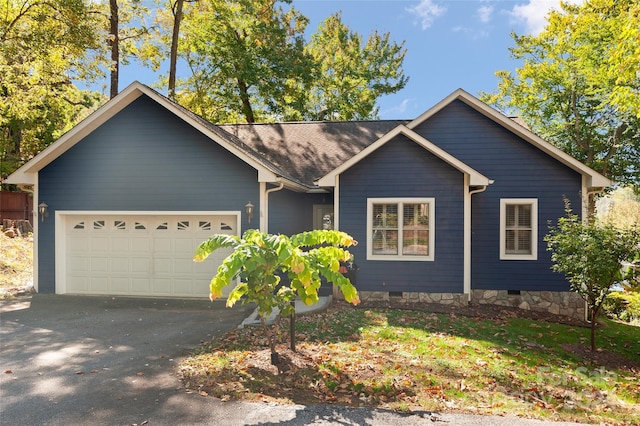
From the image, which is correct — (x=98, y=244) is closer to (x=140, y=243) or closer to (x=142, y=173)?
(x=140, y=243)

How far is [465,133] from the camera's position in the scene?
12266 mm

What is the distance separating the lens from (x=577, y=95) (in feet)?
70.4

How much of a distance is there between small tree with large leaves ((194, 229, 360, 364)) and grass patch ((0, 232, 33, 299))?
30.4 ft

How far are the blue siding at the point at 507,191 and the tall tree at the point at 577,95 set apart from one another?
10.7 m

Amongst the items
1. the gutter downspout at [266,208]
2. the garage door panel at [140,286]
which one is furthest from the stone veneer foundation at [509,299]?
the garage door panel at [140,286]

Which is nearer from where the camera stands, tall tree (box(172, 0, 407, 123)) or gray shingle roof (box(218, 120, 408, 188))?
gray shingle roof (box(218, 120, 408, 188))

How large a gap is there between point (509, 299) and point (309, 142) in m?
8.53

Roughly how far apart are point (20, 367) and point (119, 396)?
7.14 ft

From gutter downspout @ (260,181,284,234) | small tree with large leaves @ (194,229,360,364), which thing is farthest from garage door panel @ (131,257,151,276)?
small tree with large leaves @ (194,229,360,364)

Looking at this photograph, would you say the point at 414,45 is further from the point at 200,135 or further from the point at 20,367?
the point at 20,367

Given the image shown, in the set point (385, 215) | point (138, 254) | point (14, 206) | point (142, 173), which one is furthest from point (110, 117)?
point (14, 206)

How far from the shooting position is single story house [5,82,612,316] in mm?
10875

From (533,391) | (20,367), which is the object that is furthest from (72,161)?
(533,391)

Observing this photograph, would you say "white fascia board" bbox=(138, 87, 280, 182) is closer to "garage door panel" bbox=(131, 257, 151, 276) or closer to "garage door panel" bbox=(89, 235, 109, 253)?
"garage door panel" bbox=(131, 257, 151, 276)
